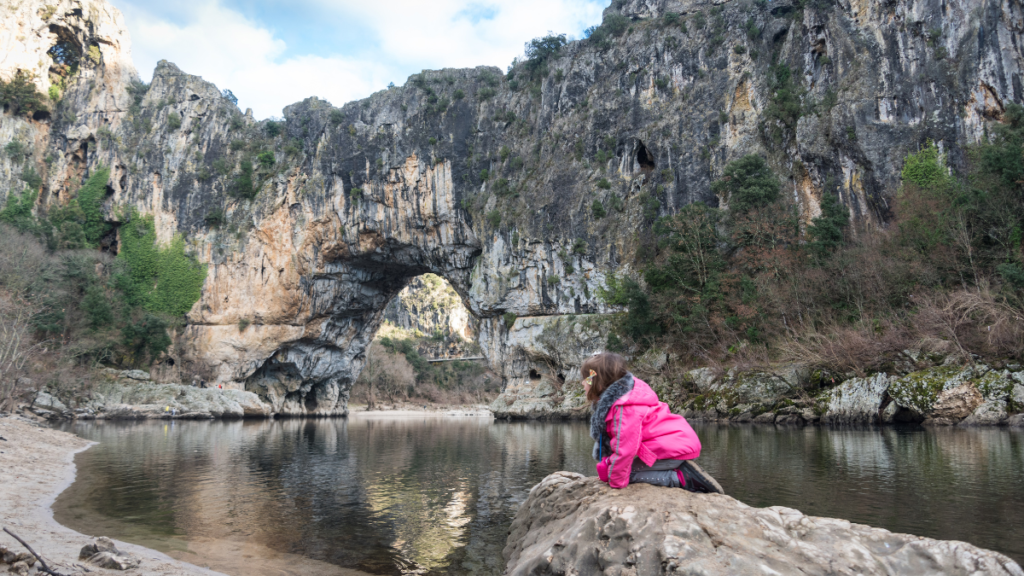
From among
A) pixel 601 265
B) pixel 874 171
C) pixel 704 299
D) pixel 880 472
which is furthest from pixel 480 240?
pixel 880 472

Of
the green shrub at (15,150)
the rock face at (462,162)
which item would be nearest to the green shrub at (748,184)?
the rock face at (462,162)

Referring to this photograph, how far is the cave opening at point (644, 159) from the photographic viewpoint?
40125 mm

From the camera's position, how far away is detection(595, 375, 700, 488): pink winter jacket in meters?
4.30

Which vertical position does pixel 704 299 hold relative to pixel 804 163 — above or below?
below

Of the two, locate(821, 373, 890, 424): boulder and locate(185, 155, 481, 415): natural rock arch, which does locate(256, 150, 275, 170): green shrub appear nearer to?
Result: locate(185, 155, 481, 415): natural rock arch

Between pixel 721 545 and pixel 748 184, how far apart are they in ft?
106

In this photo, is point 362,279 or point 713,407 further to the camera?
point 362,279

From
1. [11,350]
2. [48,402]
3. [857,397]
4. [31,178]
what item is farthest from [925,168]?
[31,178]

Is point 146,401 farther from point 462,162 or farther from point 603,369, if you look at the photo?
point 603,369

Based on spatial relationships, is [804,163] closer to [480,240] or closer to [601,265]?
[601,265]

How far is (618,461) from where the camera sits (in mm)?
4445

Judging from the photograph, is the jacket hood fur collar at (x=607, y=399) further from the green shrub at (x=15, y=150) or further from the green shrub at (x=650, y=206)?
the green shrub at (x=15, y=150)

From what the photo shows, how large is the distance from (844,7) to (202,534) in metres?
39.5

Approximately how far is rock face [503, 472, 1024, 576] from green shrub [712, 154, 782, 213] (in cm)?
3103
